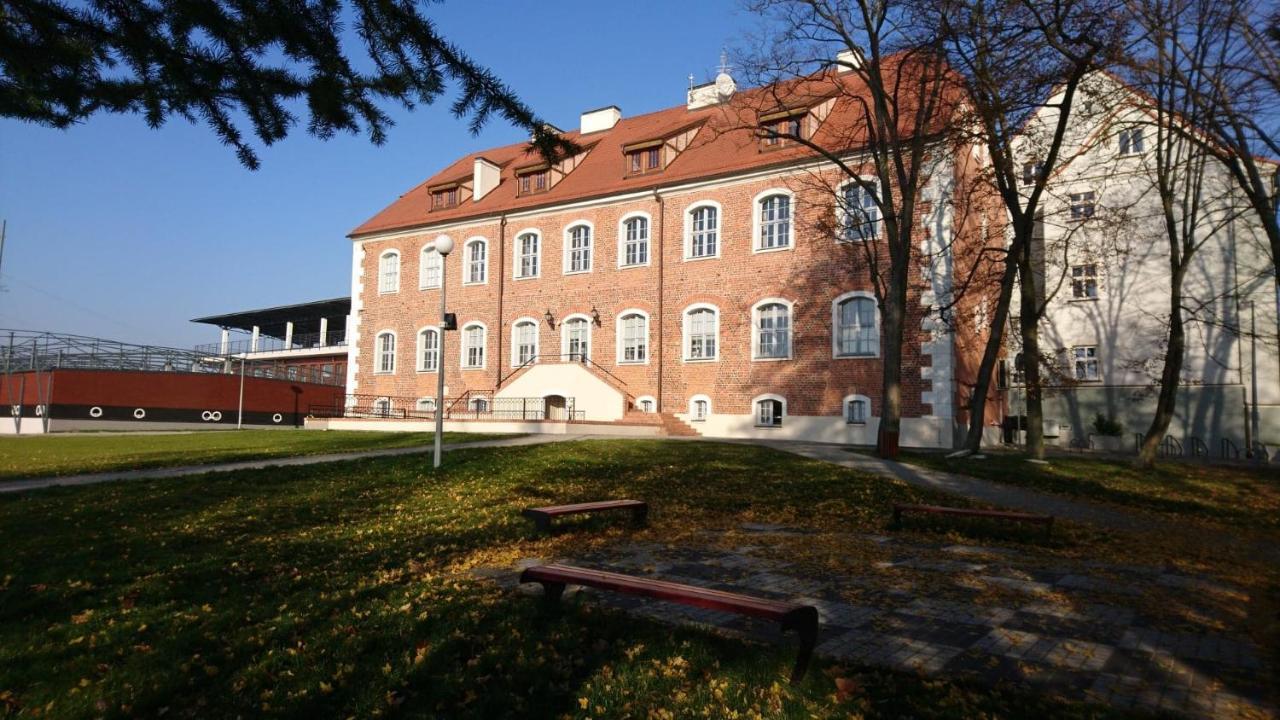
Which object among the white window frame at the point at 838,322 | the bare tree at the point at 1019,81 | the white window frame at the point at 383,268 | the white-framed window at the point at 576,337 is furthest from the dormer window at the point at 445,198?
the bare tree at the point at 1019,81

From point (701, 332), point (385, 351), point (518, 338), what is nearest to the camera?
point (701, 332)

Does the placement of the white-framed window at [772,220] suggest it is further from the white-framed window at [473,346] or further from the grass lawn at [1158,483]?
the white-framed window at [473,346]

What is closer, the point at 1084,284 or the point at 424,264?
the point at 1084,284

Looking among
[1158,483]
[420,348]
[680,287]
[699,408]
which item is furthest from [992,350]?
[420,348]

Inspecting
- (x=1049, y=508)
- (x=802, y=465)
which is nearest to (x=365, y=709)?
(x=1049, y=508)

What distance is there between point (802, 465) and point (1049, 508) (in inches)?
186

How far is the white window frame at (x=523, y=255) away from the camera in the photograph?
31.0 metres

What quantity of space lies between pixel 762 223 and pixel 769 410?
631cm

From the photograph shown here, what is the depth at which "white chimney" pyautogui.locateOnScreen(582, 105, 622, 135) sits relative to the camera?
36.6 m

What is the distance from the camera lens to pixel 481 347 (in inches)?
1257

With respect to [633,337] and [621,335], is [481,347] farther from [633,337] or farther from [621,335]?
[633,337]

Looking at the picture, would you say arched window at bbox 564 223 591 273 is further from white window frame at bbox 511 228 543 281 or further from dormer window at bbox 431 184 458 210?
dormer window at bbox 431 184 458 210

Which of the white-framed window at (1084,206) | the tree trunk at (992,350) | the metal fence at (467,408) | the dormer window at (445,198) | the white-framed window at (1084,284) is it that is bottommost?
the metal fence at (467,408)

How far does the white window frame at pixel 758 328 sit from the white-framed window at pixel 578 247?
23.8 feet
